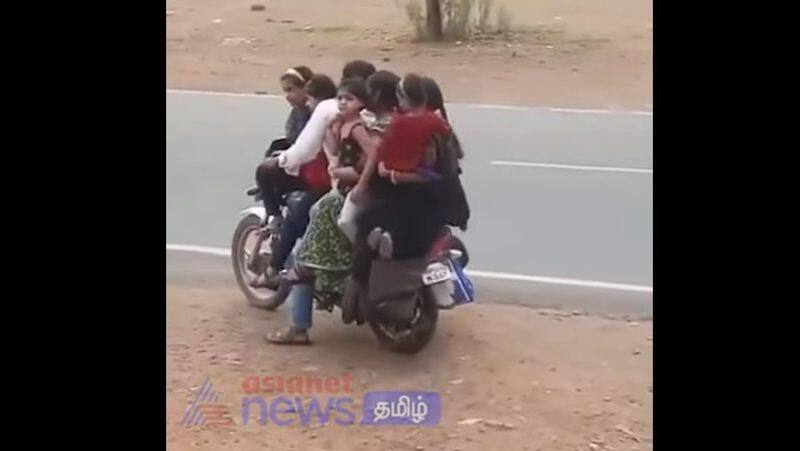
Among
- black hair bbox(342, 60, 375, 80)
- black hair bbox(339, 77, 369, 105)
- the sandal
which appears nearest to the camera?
black hair bbox(339, 77, 369, 105)

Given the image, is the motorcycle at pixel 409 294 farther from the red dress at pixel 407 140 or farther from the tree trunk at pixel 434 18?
the tree trunk at pixel 434 18

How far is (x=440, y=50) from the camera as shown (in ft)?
40.3

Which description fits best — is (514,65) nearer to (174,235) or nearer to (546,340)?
(174,235)

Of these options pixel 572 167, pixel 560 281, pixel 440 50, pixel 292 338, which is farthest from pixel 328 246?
pixel 440 50

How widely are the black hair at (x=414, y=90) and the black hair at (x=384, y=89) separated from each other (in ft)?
0.25

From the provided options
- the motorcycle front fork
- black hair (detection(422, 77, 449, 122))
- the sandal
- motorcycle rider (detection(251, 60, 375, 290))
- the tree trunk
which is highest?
the tree trunk

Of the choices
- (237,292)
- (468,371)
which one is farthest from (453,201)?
(237,292)

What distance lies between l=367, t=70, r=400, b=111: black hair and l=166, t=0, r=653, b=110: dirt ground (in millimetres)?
5241

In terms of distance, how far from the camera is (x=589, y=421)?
4594mm

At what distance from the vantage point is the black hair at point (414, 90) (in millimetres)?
4828

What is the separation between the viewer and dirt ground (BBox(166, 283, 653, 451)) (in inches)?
177

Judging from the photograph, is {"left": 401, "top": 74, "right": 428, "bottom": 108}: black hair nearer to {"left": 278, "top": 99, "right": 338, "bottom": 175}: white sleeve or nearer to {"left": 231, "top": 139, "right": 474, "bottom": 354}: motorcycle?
{"left": 278, "top": 99, "right": 338, "bottom": 175}: white sleeve

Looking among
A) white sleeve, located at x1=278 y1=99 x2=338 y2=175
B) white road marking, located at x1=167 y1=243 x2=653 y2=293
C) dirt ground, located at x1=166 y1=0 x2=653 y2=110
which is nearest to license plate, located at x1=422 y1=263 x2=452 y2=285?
white sleeve, located at x1=278 y1=99 x2=338 y2=175

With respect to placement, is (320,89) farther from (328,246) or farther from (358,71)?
(328,246)
